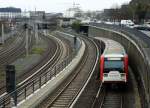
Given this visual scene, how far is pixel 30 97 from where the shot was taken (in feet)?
78.7

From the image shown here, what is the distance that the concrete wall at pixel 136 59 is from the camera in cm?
2480

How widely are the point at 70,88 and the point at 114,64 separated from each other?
12.9 feet

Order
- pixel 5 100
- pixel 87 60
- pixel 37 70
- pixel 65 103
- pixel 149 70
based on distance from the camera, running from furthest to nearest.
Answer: pixel 87 60, pixel 37 70, pixel 65 103, pixel 149 70, pixel 5 100

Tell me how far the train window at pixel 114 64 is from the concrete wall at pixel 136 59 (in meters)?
1.46

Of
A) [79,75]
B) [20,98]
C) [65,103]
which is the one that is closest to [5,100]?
[20,98]

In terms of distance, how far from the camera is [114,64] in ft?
98.1

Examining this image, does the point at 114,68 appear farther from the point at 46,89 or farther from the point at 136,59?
the point at 136,59

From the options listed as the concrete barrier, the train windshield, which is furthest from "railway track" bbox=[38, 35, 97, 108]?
the train windshield

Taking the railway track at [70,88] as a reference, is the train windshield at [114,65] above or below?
above

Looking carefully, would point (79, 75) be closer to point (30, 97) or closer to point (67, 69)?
point (67, 69)

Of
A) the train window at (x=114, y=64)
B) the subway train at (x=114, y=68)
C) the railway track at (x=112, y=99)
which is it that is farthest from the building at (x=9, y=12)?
the railway track at (x=112, y=99)

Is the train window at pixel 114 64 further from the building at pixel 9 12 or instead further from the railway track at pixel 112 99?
the building at pixel 9 12

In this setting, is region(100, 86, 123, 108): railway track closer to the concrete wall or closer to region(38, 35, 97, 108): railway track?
the concrete wall

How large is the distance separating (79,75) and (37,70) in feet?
22.4
